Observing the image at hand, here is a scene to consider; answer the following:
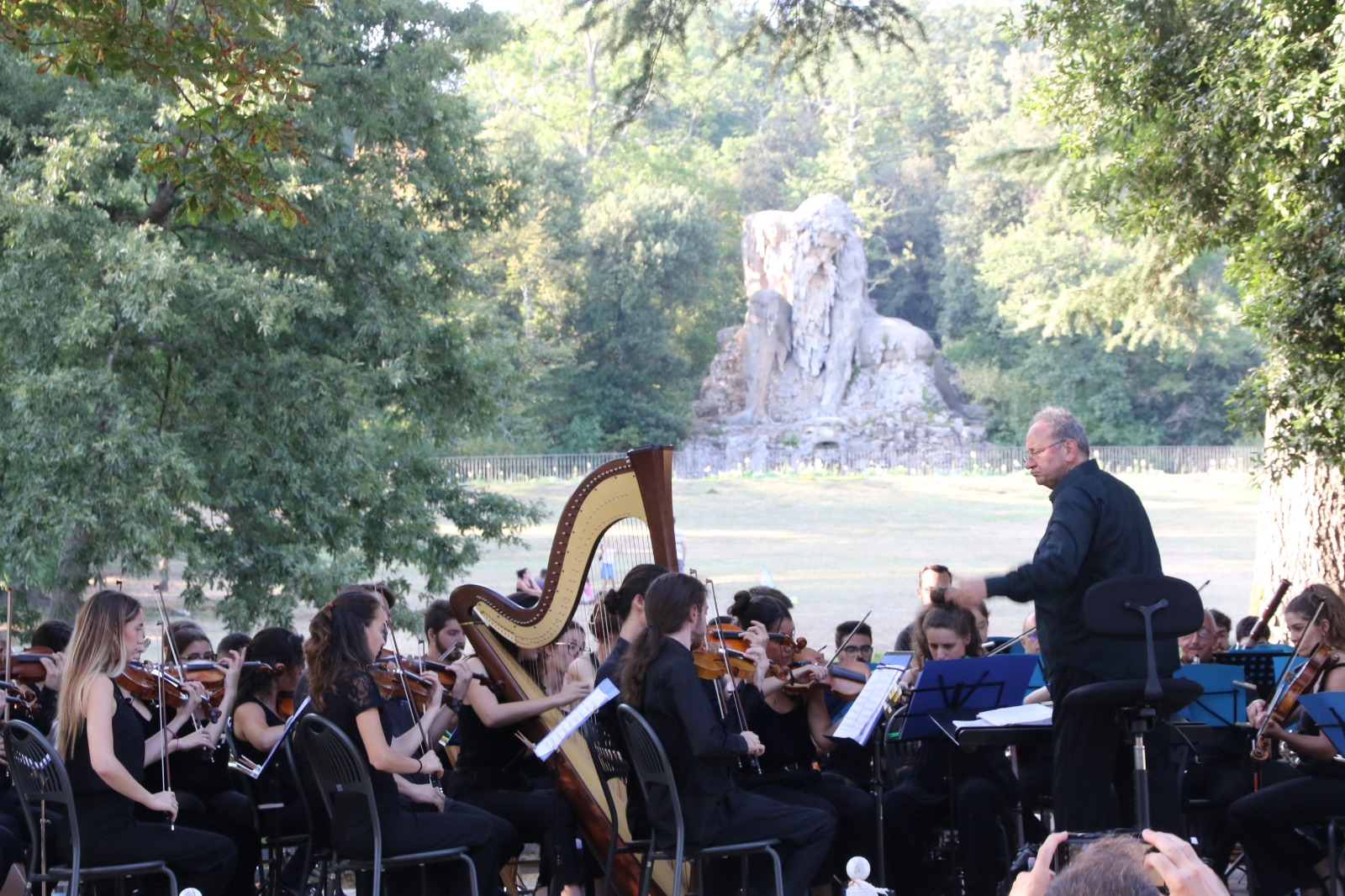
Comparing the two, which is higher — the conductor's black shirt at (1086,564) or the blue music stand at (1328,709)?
the conductor's black shirt at (1086,564)

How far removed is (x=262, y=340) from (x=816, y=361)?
43414 mm

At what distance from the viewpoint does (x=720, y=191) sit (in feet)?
226

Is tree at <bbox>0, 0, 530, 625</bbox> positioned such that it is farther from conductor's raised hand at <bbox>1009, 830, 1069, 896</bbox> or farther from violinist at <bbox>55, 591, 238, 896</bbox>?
conductor's raised hand at <bbox>1009, 830, 1069, 896</bbox>

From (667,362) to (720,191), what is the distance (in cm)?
1741

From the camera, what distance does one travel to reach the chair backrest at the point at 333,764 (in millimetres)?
5180

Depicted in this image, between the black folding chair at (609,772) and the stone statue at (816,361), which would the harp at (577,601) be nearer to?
the black folding chair at (609,772)

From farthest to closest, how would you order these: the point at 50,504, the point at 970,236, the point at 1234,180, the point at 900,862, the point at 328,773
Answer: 1. the point at 970,236
2. the point at 50,504
3. the point at 1234,180
4. the point at 900,862
5. the point at 328,773

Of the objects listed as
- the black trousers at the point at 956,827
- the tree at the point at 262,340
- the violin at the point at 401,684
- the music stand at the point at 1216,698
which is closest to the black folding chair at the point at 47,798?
the violin at the point at 401,684

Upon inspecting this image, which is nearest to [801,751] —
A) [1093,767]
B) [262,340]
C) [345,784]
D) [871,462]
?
[1093,767]

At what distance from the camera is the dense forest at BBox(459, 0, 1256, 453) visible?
52.1m

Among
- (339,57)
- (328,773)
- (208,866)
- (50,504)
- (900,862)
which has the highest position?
(339,57)

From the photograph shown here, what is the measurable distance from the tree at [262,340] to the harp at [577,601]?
23.2ft

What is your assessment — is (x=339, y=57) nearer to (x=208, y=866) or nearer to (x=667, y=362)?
(x=208, y=866)

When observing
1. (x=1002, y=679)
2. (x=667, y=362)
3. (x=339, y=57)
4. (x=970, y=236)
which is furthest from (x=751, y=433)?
(x=1002, y=679)
